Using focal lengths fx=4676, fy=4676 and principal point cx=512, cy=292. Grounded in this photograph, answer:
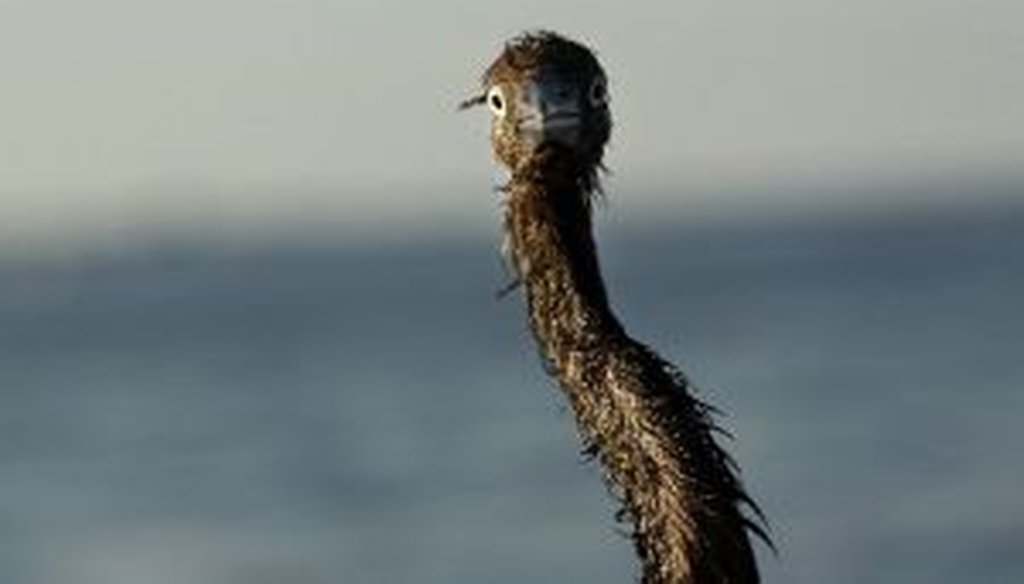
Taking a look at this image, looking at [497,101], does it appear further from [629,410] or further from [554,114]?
[629,410]

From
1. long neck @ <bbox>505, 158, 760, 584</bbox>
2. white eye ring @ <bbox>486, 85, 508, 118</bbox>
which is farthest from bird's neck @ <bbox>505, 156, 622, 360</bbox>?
white eye ring @ <bbox>486, 85, 508, 118</bbox>

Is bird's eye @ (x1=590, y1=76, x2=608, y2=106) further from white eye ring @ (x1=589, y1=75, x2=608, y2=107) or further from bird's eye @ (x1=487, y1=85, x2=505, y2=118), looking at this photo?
bird's eye @ (x1=487, y1=85, x2=505, y2=118)

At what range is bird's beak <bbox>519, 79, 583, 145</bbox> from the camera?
11336mm

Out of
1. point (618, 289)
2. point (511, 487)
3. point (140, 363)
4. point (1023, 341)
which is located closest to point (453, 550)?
point (511, 487)

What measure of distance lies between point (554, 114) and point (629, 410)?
29.8 inches

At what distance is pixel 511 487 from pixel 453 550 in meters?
8.35

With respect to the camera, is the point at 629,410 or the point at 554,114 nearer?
the point at 629,410

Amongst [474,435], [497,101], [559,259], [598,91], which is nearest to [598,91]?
[598,91]

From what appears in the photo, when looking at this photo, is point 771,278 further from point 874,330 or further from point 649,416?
point 649,416

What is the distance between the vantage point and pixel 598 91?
37.2ft

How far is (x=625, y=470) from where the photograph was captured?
11.2m

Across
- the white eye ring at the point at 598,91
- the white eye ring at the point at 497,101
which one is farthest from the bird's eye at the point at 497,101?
the white eye ring at the point at 598,91

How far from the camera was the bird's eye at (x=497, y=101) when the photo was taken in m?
11.5

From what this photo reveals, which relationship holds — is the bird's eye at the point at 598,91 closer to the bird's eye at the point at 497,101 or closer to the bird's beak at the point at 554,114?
the bird's beak at the point at 554,114
